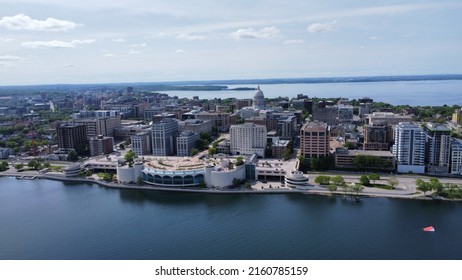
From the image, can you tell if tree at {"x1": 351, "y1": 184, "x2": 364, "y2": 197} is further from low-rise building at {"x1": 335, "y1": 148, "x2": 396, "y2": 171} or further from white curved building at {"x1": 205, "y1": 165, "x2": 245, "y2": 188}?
white curved building at {"x1": 205, "y1": 165, "x2": 245, "y2": 188}

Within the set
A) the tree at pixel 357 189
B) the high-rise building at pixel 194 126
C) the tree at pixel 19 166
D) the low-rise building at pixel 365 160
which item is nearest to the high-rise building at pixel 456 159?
the low-rise building at pixel 365 160

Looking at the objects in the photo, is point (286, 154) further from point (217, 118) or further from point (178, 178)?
point (217, 118)

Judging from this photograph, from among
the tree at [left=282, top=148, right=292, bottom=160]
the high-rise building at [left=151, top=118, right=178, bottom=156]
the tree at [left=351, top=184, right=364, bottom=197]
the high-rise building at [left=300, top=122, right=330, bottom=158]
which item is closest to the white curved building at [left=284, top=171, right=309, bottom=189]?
the tree at [left=351, top=184, right=364, bottom=197]

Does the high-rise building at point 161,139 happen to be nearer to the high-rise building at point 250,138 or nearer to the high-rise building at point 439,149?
the high-rise building at point 250,138

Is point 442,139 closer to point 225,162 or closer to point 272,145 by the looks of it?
point 272,145

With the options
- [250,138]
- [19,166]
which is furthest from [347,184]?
[19,166]

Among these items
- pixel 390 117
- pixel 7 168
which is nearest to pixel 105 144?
pixel 7 168
